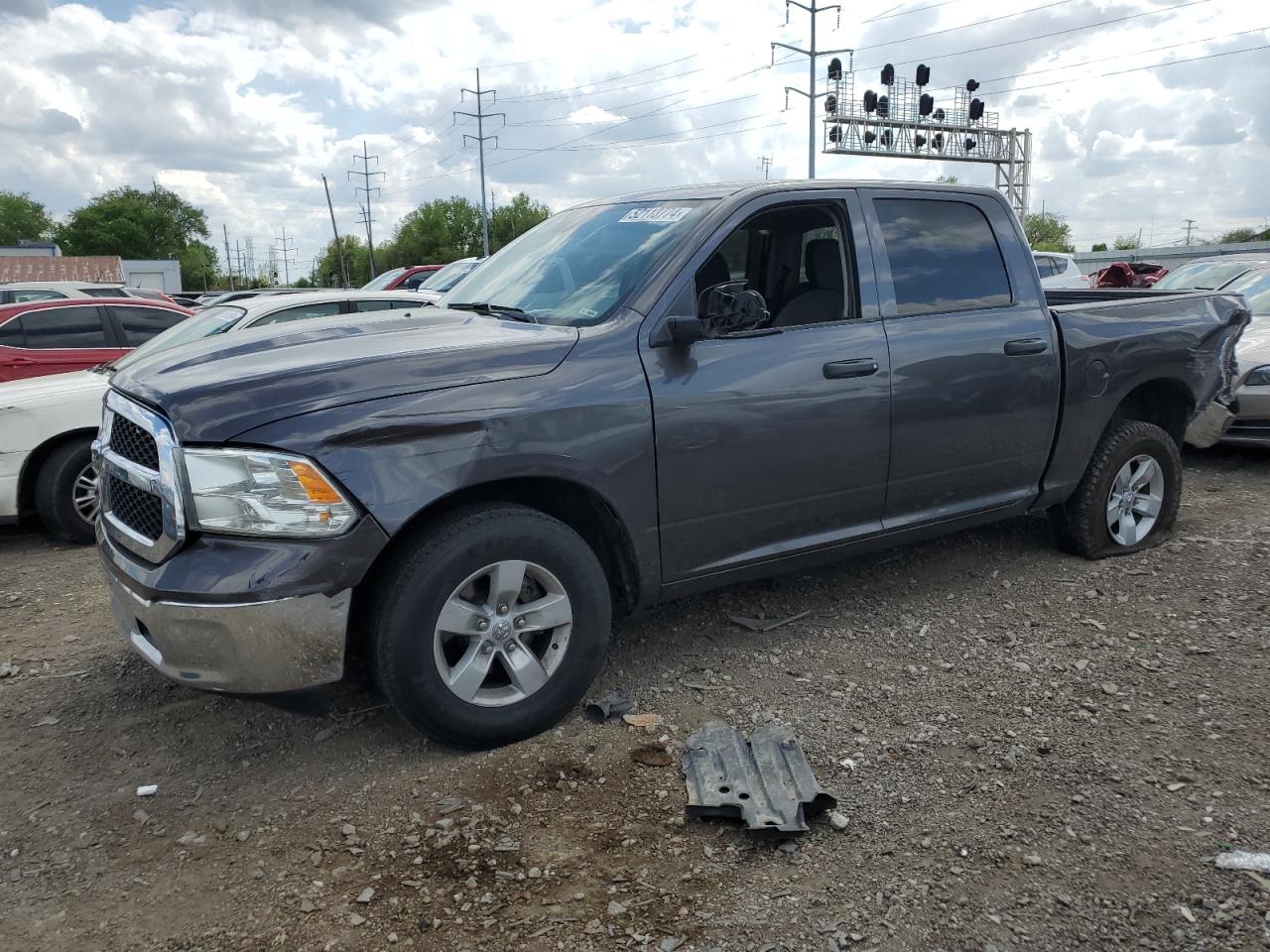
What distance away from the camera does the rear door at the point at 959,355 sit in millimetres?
4141

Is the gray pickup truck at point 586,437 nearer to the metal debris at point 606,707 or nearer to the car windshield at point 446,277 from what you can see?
the metal debris at point 606,707

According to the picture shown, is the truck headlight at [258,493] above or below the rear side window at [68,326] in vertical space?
below

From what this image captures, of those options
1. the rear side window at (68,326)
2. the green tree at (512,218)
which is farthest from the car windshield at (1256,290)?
the green tree at (512,218)

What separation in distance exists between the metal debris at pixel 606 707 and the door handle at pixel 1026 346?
2.36 meters

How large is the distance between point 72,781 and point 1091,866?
126 inches

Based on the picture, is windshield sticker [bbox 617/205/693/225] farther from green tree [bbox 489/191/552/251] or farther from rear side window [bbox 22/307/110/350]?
green tree [bbox 489/191/552/251]

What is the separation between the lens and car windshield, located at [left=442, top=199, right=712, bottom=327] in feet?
12.1

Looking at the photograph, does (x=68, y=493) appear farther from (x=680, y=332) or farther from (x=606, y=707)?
(x=680, y=332)

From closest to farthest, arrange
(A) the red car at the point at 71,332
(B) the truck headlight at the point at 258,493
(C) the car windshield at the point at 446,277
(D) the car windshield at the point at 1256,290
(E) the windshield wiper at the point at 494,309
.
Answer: (B) the truck headlight at the point at 258,493
(E) the windshield wiper at the point at 494,309
(D) the car windshield at the point at 1256,290
(A) the red car at the point at 71,332
(C) the car windshield at the point at 446,277

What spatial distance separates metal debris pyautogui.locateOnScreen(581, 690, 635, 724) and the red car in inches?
296

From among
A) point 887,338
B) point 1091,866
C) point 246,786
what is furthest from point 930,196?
point 246,786

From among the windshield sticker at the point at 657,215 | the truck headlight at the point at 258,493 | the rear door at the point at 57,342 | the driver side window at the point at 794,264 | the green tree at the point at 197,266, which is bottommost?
the truck headlight at the point at 258,493

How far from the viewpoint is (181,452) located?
2873mm

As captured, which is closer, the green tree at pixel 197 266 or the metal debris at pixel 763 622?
the metal debris at pixel 763 622
